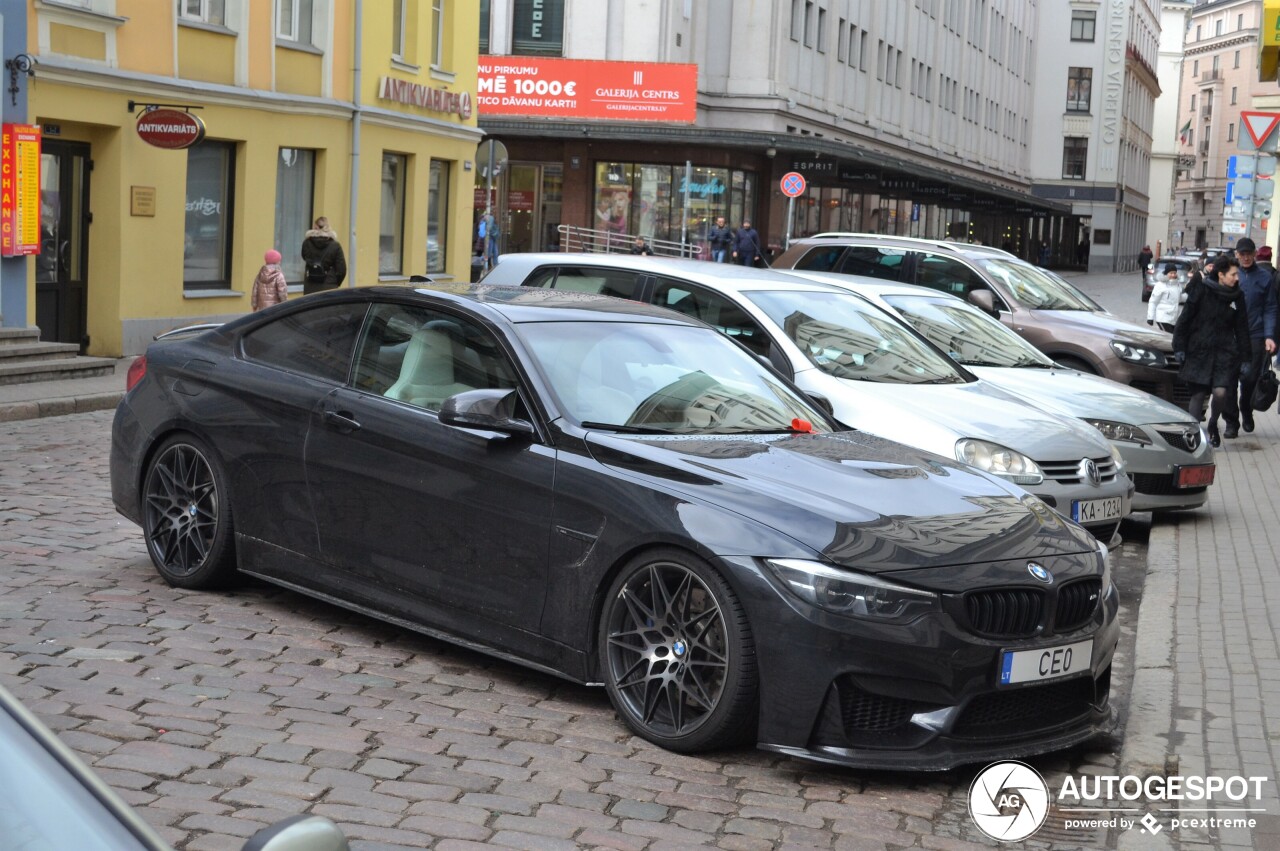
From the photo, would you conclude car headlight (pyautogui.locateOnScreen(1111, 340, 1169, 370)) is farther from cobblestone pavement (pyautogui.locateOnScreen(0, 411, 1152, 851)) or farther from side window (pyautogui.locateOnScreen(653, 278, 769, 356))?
cobblestone pavement (pyautogui.locateOnScreen(0, 411, 1152, 851))

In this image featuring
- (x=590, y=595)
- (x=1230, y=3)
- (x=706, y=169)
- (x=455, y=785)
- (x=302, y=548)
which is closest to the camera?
(x=455, y=785)

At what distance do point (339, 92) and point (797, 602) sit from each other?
22468mm

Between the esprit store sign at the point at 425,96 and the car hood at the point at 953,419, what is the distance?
19.4m

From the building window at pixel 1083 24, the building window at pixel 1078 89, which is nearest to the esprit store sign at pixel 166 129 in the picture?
the building window at pixel 1078 89

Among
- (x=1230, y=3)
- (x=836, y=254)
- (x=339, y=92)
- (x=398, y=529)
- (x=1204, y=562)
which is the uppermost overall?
(x=1230, y=3)

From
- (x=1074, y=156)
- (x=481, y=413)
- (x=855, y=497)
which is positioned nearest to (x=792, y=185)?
(x=481, y=413)

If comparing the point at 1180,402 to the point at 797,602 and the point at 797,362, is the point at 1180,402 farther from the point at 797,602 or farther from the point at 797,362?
the point at 797,602

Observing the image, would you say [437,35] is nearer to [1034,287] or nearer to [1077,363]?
[1034,287]

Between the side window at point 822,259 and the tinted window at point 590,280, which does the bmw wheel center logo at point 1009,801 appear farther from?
the side window at point 822,259

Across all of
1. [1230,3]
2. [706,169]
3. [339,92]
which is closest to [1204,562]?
[339,92]

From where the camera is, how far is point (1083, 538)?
5.98 m

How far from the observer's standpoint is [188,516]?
7293mm

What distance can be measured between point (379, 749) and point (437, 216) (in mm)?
26707

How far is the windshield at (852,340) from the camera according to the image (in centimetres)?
946
